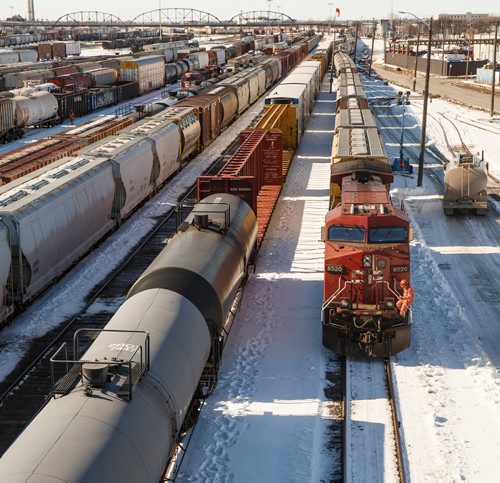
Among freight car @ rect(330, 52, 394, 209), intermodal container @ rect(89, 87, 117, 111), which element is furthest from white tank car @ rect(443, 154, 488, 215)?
intermodal container @ rect(89, 87, 117, 111)

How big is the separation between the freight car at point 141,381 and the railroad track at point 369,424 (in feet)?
11.1

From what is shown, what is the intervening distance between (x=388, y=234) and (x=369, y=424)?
511 centimetres

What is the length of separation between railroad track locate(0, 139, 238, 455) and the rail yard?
0.06 metres

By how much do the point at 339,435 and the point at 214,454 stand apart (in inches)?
111

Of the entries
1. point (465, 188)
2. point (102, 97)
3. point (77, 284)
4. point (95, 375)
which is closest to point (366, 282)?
point (95, 375)

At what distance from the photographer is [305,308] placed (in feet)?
76.2

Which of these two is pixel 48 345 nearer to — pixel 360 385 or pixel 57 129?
pixel 360 385

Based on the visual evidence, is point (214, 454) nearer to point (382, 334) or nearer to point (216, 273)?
point (216, 273)

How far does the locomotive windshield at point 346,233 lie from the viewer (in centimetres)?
1919

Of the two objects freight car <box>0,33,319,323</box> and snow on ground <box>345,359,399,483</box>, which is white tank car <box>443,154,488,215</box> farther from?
snow on ground <box>345,359,399,483</box>

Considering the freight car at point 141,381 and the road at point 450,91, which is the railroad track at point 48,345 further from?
the road at point 450,91

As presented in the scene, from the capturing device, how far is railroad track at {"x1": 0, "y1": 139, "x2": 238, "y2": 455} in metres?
16.8

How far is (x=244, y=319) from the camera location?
22.3 metres

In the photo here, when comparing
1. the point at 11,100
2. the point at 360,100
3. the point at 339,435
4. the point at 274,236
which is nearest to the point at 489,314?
the point at 339,435
